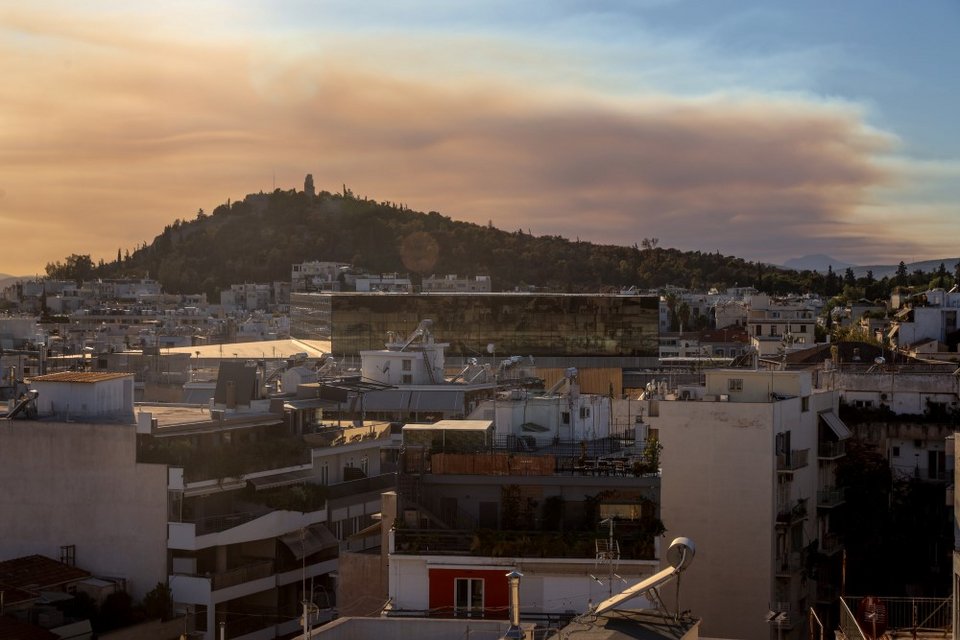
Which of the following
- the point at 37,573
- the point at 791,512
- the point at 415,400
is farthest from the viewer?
the point at 415,400

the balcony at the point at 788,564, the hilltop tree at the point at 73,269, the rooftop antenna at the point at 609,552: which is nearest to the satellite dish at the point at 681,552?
the rooftop antenna at the point at 609,552

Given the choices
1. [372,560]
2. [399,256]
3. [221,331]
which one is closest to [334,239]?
[399,256]

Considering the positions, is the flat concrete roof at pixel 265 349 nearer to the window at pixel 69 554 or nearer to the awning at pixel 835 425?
the window at pixel 69 554

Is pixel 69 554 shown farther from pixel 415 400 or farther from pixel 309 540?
pixel 415 400

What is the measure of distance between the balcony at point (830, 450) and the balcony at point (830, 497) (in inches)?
25.6

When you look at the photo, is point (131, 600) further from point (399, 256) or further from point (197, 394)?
point (399, 256)

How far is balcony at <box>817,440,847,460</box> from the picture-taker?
91.9 feet

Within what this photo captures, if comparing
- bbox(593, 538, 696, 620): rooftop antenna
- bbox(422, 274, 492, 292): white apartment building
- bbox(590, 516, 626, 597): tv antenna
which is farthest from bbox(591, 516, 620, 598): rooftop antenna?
bbox(422, 274, 492, 292): white apartment building

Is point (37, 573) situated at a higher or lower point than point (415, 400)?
lower

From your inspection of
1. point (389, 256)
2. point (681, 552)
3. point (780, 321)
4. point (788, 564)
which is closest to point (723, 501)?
point (788, 564)

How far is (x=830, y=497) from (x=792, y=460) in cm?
277

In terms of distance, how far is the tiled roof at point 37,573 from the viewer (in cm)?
2378

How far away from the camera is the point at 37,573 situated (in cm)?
2453

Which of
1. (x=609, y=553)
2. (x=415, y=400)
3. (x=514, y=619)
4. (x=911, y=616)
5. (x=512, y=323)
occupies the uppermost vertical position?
(x=512, y=323)
